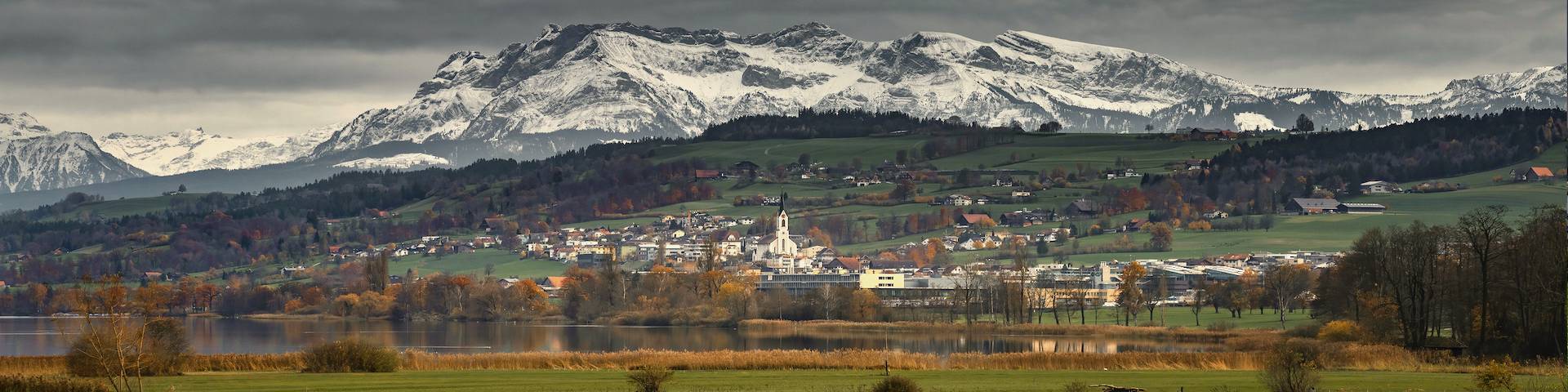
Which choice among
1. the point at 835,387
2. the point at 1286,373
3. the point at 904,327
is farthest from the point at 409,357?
the point at 904,327

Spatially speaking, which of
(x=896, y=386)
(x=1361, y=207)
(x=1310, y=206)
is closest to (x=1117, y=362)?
(x=896, y=386)

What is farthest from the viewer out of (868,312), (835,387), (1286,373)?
(868,312)

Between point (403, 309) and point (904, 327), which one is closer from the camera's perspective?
point (904, 327)

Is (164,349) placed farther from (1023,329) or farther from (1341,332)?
(1023,329)

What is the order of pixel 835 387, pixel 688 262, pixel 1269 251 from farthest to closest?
pixel 688 262
pixel 1269 251
pixel 835 387

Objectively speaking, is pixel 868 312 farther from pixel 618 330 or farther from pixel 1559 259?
pixel 1559 259

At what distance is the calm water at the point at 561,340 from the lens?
285 feet

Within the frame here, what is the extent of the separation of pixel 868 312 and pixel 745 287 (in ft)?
63.5

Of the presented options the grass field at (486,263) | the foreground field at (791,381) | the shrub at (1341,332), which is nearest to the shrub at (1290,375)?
the foreground field at (791,381)

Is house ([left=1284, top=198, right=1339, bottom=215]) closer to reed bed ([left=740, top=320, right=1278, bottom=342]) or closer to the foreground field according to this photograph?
reed bed ([left=740, top=320, right=1278, bottom=342])

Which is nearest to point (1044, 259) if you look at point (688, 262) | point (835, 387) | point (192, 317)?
point (688, 262)

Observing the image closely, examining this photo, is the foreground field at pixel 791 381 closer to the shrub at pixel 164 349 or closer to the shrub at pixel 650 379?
the shrub at pixel 164 349

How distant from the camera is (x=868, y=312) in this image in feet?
403

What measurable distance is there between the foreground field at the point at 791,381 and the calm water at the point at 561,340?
2354 centimetres
